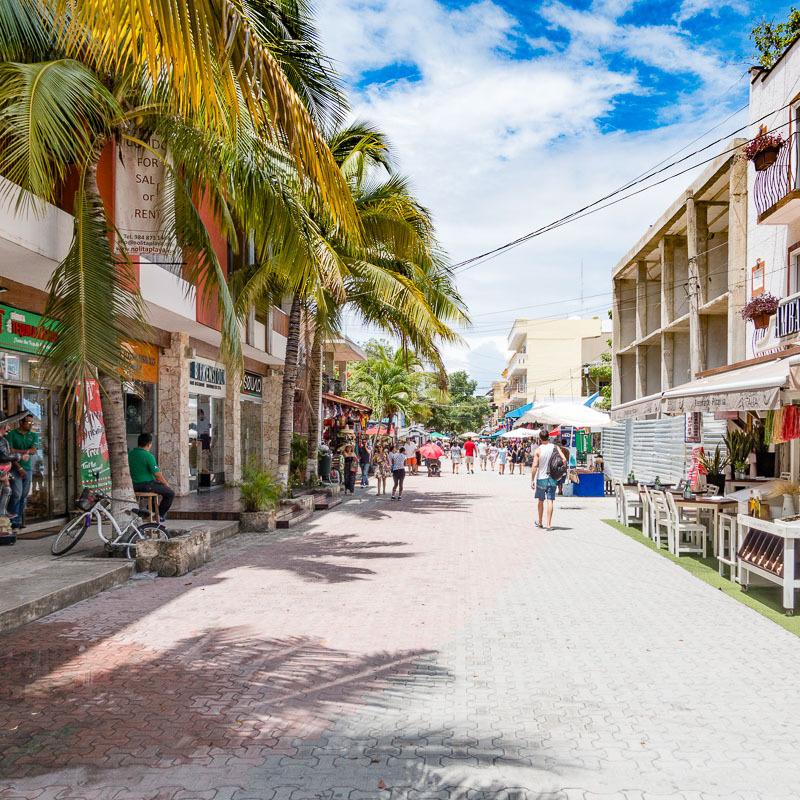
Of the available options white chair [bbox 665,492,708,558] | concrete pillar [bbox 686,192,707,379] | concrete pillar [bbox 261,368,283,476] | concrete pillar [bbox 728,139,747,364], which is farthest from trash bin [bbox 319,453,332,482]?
white chair [bbox 665,492,708,558]

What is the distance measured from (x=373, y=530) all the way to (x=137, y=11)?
1080 cm

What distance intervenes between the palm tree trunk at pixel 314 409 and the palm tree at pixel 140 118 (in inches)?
371

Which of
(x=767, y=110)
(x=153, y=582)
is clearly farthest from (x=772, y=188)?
(x=153, y=582)

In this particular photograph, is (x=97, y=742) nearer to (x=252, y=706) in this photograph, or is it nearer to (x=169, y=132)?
(x=252, y=706)

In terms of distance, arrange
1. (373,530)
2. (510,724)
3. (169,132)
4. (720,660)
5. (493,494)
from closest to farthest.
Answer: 1. (510,724)
2. (720,660)
3. (169,132)
4. (373,530)
5. (493,494)

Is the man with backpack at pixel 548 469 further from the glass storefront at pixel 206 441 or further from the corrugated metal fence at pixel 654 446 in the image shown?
the glass storefront at pixel 206 441

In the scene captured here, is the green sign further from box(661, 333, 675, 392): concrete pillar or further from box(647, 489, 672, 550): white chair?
box(661, 333, 675, 392): concrete pillar

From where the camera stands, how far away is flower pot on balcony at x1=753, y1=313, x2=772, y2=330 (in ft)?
47.3

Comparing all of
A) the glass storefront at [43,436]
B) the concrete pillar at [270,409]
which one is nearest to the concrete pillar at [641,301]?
the concrete pillar at [270,409]

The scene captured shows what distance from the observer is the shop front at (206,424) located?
18.5 metres

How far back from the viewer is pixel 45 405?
482 inches

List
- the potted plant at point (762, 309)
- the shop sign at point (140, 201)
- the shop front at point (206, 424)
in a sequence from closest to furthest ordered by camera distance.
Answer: the shop sign at point (140, 201), the potted plant at point (762, 309), the shop front at point (206, 424)

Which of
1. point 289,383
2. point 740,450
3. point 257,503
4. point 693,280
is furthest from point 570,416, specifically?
point 257,503

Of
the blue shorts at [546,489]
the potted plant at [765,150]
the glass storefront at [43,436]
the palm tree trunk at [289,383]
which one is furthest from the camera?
the palm tree trunk at [289,383]
